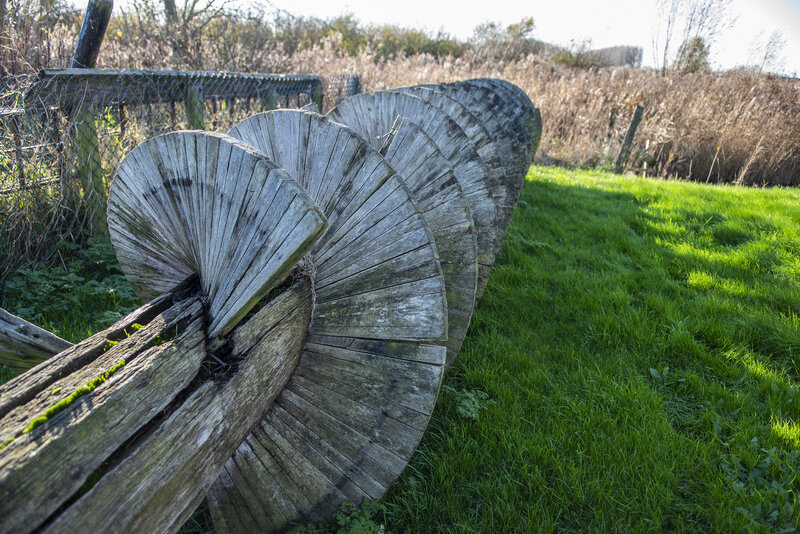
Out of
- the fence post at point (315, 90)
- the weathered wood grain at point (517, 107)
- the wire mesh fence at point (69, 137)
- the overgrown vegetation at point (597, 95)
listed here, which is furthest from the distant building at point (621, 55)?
the wire mesh fence at point (69, 137)

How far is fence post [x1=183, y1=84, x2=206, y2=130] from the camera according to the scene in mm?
4578

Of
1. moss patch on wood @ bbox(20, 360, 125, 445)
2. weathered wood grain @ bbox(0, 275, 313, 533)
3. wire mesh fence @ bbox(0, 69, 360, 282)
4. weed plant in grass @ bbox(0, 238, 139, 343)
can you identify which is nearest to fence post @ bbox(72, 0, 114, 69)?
wire mesh fence @ bbox(0, 69, 360, 282)

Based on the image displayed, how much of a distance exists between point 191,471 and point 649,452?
6.77 feet

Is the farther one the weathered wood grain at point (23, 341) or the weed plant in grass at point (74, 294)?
the weed plant in grass at point (74, 294)

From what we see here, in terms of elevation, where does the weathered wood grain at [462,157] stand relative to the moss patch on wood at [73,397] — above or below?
above

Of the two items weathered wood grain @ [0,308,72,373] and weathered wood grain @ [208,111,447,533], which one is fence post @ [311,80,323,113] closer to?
weathered wood grain @ [208,111,447,533]

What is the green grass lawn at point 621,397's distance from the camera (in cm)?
195

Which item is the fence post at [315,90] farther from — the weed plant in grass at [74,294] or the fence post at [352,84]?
the weed plant in grass at [74,294]

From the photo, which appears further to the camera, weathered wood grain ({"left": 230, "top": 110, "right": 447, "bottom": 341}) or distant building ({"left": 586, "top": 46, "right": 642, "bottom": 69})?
distant building ({"left": 586, "top": 46, "right": 642, "bottom": 69})

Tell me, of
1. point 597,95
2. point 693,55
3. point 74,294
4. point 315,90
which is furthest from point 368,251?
point 693,55

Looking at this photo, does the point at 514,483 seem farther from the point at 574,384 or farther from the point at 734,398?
the point at 734,398

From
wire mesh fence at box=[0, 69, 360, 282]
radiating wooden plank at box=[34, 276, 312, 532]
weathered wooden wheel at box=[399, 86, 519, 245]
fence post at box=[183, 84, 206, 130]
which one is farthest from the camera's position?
fence post at box=[183, 84, 206, 130]

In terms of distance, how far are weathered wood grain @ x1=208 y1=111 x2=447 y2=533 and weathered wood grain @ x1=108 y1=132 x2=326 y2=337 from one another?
0.34 meters

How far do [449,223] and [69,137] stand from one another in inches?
134
